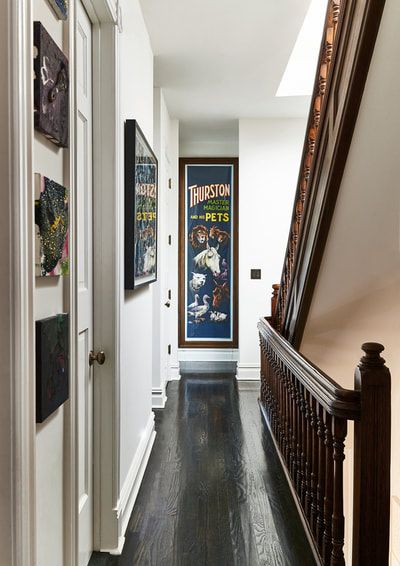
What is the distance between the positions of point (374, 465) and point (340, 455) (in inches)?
6.8

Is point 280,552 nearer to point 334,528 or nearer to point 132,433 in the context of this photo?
point 334,528

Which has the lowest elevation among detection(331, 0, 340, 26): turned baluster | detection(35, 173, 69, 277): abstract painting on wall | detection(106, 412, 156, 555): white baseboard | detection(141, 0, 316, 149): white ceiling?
detection(106, 412, 156, 555): white baseboard

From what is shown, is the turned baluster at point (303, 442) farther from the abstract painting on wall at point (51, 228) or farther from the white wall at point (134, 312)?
the abstract painting on wall at point (51, 228)

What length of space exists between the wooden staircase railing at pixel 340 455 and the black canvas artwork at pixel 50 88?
113 cm

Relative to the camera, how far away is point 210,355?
5938mm

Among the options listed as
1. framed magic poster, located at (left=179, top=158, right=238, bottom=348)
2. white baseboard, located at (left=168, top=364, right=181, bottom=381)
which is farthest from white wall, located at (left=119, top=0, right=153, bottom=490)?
framed magic poster, located at (left=179, top=158, right=238, bottom=348)

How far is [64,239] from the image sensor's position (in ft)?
3.89

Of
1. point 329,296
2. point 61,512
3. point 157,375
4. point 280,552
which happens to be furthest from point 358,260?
point 157,375

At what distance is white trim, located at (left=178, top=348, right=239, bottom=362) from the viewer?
5.93 meters

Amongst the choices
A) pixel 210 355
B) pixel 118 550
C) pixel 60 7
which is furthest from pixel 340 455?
pixel 210 355

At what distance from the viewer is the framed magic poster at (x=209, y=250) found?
5.89 metres

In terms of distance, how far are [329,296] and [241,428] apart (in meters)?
1.49

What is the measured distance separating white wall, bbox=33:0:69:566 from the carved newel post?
0.93m

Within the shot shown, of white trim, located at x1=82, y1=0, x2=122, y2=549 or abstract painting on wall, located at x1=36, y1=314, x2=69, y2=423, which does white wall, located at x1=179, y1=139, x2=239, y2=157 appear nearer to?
white trim, located at x1=82, y1=0, x2=122, y2=549
